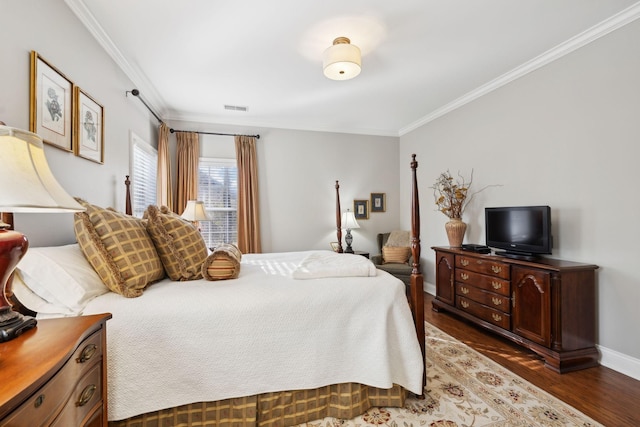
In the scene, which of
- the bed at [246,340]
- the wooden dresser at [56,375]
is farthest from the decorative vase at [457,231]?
the wooden dresser at [56,375]

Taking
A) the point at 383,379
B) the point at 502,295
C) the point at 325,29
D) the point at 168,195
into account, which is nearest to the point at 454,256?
the point at 502,295

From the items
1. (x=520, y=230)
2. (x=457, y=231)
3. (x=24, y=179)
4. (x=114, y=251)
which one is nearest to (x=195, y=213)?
(x=114, y=251)

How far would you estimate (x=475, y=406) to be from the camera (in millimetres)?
1842

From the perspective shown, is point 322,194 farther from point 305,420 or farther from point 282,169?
point 305,420

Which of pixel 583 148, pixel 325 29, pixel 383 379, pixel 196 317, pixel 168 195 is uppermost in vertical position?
pixel 325 29

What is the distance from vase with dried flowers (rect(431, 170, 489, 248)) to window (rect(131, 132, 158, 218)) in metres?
3.63

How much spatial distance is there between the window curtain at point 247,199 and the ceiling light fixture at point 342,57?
7.53ft

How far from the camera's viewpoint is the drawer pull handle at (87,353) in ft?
3.22

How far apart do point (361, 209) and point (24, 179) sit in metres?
4.49

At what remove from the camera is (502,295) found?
109 inches

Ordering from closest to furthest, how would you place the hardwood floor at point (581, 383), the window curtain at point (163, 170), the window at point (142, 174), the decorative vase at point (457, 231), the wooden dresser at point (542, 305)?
the hardwood floor at point (581, 383) → the wooden dresser at point (542, 305) → the window at point (142, 174) → the decorative vase at point (457, 231) → the window curtain at point (163, 170)

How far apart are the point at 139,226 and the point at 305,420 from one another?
152 centimetres

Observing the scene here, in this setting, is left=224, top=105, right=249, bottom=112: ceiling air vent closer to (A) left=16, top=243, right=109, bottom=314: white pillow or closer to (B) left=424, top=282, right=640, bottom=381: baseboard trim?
(A) left=16, top=243, right=109, bottom=314: white pillow

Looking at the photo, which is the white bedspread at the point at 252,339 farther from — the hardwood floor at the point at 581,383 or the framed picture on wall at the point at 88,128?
the framed picture on wall at the point at 88,128
